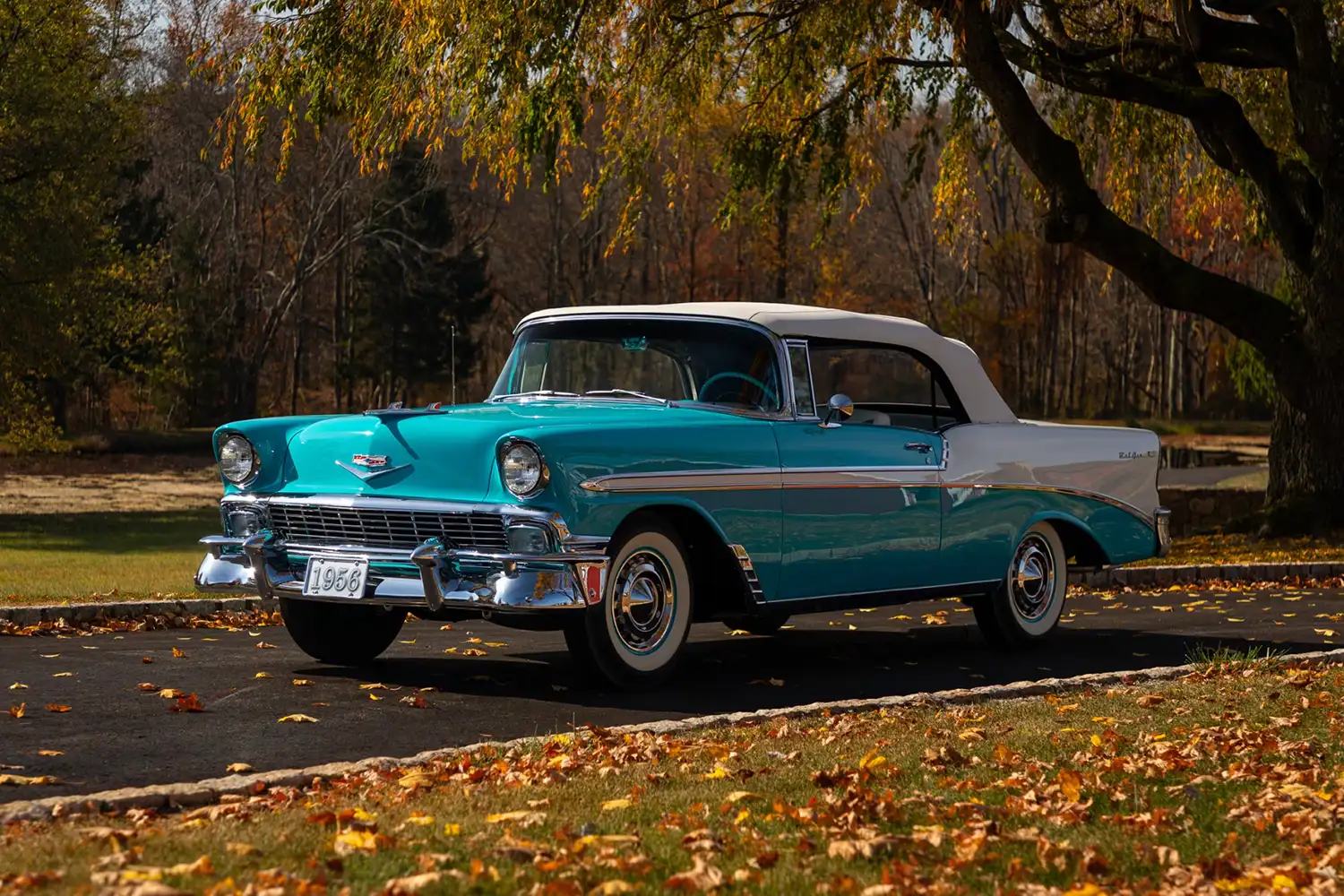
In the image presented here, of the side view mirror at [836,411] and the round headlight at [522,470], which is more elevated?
the side view mirror at [836,411]

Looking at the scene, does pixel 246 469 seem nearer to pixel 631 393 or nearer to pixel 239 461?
pixel 239 461

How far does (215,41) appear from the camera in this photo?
1672 cm

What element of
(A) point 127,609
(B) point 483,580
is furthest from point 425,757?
(A) point 127,609

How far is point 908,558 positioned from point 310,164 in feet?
176

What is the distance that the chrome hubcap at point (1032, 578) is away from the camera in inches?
432

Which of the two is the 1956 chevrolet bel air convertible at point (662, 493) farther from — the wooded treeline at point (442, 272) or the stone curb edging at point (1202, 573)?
the wooded treeline at point (442, 272)

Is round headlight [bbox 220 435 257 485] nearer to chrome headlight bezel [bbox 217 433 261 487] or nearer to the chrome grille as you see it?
chrome headlight bezel [bbox 217 433 261 487]

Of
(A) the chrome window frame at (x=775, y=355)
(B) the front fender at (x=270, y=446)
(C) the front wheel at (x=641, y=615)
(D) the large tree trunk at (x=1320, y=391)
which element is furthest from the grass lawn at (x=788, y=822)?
(D) the large tree trunk at (x=1320, y=391)

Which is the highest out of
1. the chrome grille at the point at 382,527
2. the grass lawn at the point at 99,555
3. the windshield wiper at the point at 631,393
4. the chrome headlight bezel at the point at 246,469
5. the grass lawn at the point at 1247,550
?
the windshield wiper at the point at 631,393

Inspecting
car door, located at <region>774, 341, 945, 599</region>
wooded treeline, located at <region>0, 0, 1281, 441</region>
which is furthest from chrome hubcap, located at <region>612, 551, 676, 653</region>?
wooded treeline, located at <region>0, 0, 1281, 441</region>

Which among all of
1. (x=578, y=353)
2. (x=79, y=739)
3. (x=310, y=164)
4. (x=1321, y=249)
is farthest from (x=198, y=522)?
(x=310, y=164)

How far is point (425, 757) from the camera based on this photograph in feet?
21.7

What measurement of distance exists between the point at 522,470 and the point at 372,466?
0.89 meters

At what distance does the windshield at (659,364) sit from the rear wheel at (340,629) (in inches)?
55.9
